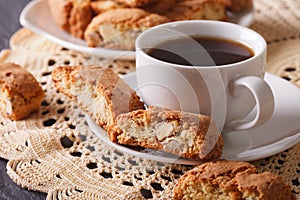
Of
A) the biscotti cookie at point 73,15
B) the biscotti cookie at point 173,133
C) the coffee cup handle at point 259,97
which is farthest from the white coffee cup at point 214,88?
the biscotti cookie at point 73,15

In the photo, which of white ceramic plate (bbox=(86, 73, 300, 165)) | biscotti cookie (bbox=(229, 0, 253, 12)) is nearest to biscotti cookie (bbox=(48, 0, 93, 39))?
biscotti cookie (bbox=(229, 0, 253, 12))

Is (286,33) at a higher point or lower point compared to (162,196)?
lower

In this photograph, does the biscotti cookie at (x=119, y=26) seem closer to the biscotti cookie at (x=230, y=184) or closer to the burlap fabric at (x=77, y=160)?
the burlap fabric at (x=77, y=160)

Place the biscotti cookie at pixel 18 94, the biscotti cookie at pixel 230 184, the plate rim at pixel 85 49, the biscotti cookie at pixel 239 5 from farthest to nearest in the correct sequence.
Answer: the biscotti cookie at pixel 239 5 → the plate rim at pixel 85 49 → the biscotti cookie at pixel 18 94 → the biscotti cookie at pixel 230 184

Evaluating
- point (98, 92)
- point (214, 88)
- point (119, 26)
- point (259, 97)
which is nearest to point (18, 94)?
point (98, 92)

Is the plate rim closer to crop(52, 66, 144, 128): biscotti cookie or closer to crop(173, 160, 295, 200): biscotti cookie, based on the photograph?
crop(52, 66, 144, 128): biscotti cookie

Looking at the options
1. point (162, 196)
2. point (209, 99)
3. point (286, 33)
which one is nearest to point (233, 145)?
point (209, 99)

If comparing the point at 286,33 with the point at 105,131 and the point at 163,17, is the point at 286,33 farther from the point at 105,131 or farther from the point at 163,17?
the point at 105,131
